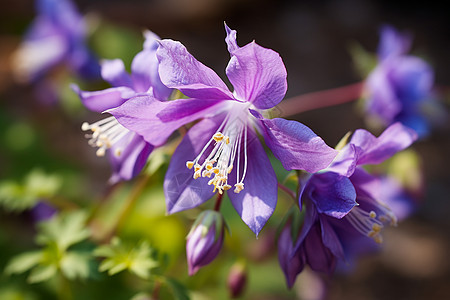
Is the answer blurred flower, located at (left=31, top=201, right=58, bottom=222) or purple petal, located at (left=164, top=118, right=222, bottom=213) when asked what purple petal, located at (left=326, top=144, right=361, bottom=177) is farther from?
blurred flower, located at (left=31, top=201, right=58, bottom=222)

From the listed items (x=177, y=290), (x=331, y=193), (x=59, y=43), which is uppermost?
(x=59, y=43)

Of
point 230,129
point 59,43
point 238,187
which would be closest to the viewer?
point 238,187

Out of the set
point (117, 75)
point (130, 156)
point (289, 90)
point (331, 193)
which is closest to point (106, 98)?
point (117, 75)

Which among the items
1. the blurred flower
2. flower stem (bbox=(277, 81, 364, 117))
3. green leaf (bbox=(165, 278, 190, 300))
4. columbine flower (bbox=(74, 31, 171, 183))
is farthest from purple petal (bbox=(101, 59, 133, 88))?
the blurred flower

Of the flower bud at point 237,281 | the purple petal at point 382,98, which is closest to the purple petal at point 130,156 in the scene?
the flower bud at point 237,281

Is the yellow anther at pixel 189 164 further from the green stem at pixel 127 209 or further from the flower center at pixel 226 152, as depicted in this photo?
the green stem at pixel 127 209

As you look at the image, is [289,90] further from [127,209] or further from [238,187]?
[238,187]

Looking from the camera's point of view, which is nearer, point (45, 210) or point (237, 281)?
point (237, 281)
